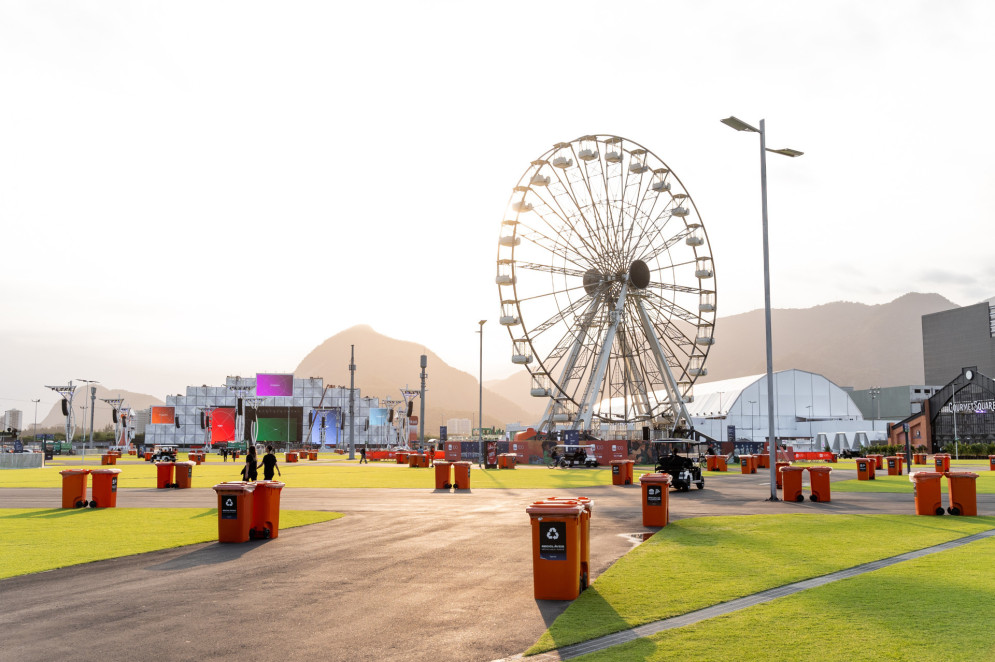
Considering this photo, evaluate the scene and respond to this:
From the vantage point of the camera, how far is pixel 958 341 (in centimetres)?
14538

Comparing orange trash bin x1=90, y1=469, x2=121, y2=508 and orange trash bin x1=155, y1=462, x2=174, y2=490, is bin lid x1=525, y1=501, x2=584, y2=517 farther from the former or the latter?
orange trash bin x1=155, y1=462, x2=174, y2=490

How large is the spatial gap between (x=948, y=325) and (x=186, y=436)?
477 feet

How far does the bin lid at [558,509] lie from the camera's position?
8.49 m

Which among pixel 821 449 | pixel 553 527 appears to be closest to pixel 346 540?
pixel 553 527

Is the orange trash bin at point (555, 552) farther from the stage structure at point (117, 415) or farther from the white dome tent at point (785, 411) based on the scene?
the stage structure at point (117, 415)

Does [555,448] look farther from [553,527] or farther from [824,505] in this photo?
[553,527]

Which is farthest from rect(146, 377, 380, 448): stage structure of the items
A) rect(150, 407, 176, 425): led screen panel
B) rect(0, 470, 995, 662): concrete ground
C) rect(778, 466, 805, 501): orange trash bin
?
rect(0, 470, 995, 662): concrete ground

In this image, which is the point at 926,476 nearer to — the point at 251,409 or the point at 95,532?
the point at 95,532

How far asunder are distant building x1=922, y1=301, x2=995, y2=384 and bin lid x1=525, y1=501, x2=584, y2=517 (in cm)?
15427

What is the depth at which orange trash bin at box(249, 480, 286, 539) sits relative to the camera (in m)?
14.0

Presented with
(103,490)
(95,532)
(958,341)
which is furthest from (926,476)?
(958,341)

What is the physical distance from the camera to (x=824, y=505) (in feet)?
67.2

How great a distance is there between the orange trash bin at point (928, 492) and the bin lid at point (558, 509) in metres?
12.2

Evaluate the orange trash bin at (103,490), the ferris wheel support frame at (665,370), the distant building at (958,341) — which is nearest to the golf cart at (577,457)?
the ferris wheel support frame at (665,370)
